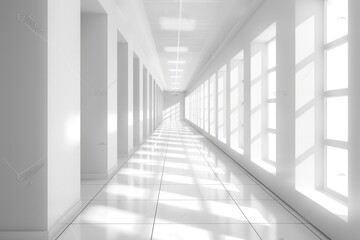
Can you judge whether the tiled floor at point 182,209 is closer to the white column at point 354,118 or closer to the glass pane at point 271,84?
the white column at point 354,118

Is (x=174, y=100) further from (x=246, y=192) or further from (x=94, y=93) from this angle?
(x=246, y=192)

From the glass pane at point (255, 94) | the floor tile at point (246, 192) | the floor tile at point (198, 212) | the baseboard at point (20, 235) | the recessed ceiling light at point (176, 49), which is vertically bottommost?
the floor tile at point (246, 192)

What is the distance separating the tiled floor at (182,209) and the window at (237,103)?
5.63 feet

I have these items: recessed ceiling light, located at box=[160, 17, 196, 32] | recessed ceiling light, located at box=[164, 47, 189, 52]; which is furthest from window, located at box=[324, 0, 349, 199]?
recessed ceiling light, located at box=[164, 47, 189, 52]

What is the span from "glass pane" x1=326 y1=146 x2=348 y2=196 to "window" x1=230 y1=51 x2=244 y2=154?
12.2 feet

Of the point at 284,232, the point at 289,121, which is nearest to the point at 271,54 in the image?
the point at 289,121

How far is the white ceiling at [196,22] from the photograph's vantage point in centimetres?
543

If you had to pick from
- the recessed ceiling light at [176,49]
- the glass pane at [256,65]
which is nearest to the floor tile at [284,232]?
the glass pane at [256,65]

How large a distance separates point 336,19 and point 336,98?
844mm

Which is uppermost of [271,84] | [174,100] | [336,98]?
[174,100]

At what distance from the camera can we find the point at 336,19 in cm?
328

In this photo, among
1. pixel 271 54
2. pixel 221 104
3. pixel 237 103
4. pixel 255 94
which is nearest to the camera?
pixel 271 54

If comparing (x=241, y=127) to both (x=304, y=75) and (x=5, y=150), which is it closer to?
(x=304, y=75)

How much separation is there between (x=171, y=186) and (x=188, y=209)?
→ 1.10 m
